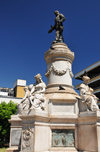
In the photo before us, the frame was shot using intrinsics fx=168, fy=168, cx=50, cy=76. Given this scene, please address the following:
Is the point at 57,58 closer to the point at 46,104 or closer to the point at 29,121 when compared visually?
the point at 46,104

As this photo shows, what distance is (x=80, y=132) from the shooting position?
26.5 ft

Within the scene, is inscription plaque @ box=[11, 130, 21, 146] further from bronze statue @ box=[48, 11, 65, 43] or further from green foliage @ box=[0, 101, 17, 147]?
green foliage @ box=[0, 101, 17, 147]

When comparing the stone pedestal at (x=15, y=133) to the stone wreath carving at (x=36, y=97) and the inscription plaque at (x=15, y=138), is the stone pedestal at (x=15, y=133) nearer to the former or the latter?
the inscription plaque at (x=15, y=138)

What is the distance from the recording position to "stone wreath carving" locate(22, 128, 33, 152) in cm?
739

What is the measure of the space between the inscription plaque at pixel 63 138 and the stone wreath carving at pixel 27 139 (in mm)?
1247

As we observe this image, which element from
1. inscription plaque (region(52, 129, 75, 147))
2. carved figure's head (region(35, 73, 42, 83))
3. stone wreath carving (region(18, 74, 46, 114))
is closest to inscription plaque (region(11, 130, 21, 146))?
stone wreath carving (region(18, 74, 46, 114))

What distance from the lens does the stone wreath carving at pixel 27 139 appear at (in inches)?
291

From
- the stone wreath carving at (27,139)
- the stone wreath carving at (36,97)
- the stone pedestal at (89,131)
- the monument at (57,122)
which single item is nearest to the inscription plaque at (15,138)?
the monument at (57,122)

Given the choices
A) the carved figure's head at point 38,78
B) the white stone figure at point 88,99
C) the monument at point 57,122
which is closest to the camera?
the monument at point 57,122

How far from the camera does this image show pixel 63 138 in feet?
26.4

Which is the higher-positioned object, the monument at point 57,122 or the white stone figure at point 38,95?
the white stone figure at point 38,95

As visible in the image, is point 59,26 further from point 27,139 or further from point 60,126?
point 27,139

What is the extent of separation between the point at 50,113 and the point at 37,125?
111 centimetres

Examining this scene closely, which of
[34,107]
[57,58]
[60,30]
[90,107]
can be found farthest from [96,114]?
[60,30]
